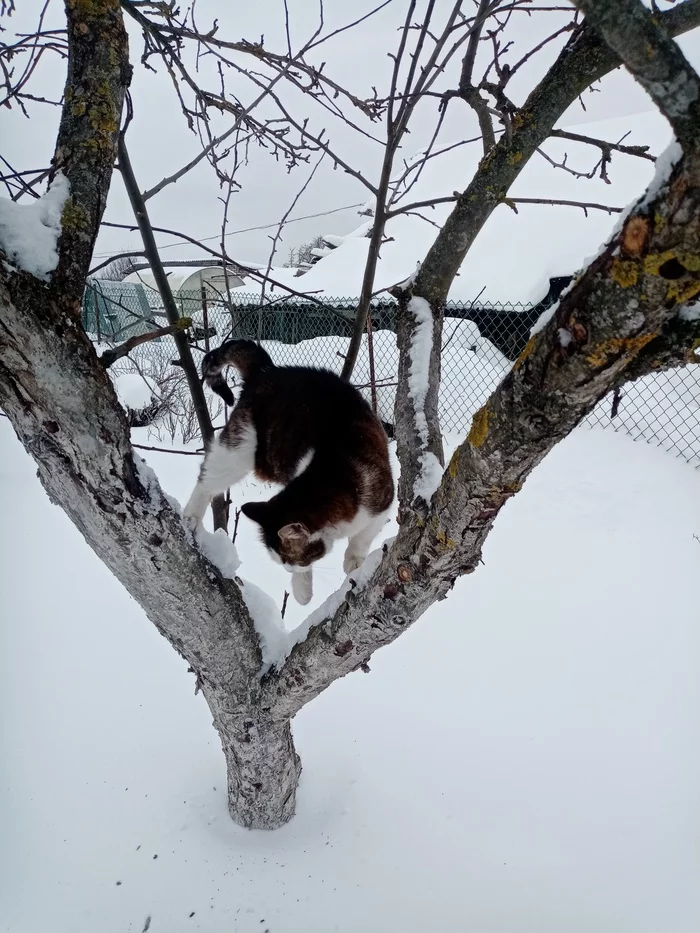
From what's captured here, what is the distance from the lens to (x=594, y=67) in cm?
134

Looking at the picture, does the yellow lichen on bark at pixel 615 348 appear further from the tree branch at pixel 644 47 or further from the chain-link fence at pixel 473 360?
the chain-link fence at pixel 473 360

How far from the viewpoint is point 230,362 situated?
2480mm

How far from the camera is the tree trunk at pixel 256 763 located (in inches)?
74.0

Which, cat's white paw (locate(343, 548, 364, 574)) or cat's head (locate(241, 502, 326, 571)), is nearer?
cat's head (locate(241, 502, 326, 571))

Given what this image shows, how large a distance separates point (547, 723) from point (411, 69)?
242cm

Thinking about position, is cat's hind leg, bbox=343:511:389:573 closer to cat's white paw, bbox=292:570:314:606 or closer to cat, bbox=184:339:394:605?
cat, bbox=184:339:394:605

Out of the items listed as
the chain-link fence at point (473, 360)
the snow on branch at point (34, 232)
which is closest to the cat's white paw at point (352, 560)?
the snow on branch at point (34, 232)

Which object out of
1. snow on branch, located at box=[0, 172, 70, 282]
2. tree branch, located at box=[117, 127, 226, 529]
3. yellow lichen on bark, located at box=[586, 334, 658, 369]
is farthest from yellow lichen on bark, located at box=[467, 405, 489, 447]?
tree branch, located at box=[117, 127, 226, 529]

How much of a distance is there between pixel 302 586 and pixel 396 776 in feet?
2.81

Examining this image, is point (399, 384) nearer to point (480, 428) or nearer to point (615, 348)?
point (480, 428)

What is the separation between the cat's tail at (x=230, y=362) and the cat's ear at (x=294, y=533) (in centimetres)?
69

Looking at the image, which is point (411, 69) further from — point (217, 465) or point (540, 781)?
point (540, 781)

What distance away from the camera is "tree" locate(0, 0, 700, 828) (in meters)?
0.61

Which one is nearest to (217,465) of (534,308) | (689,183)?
(689,183)
